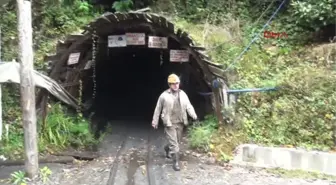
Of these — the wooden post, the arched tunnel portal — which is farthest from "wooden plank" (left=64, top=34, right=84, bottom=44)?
the wooden post

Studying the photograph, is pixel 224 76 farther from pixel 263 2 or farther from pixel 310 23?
pixel 263 2

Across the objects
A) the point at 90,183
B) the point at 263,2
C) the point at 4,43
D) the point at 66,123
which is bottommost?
the point at 90,183

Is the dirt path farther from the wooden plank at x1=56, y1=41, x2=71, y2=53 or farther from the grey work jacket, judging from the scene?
the wooden plank at x1=56, y1=41, x2=71, y2=53

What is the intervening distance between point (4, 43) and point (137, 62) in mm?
9469

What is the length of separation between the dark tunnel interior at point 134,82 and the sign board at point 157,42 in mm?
1953

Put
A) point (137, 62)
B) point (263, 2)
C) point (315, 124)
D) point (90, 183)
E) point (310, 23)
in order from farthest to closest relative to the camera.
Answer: point (137, 62) → point (263, 2) → point (310, 23) → point (315, 124) → point (90, 183)

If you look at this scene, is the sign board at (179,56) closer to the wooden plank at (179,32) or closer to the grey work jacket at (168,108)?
the wooden plank at (179,32)

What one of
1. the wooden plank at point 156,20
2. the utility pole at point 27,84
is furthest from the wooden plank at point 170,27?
the utility pole at point 27,84

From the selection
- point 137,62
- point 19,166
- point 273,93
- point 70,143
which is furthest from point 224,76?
point 137,62

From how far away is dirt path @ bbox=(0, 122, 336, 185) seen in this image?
27.9 feet

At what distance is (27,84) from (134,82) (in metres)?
13.9

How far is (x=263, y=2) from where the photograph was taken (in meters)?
14.9

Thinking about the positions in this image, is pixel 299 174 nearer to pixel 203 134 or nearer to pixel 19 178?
pixel 203 134

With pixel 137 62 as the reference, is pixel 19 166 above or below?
below
